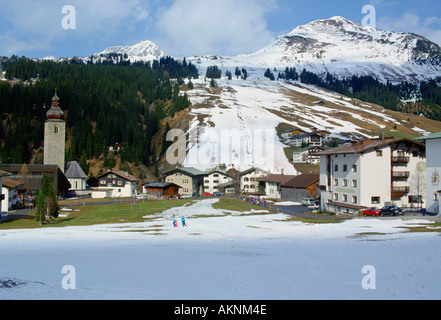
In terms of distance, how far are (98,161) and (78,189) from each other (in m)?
27.4

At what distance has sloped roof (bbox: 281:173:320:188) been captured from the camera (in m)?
69.8

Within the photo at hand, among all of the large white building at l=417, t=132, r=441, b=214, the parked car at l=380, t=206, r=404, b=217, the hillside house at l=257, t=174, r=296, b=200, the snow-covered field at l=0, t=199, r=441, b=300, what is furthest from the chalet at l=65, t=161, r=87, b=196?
the large white building at l=417, t=132, r=441, b=214

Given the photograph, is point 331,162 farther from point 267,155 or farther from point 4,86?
point 4,86

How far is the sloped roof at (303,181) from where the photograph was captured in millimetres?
69812

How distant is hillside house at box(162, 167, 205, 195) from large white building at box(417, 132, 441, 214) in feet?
191

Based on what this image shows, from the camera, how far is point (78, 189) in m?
90.4

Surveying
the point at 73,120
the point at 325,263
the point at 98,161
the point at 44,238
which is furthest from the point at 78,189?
the point at 325,263

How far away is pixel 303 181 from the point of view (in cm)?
7206

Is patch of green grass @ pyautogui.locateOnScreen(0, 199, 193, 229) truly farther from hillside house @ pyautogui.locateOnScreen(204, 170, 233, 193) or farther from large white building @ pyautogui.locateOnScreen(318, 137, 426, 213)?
hillside house @ pyautogui.locateOnScreen(204, 170, 233, 193)

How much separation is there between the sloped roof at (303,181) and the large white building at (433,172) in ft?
88.3

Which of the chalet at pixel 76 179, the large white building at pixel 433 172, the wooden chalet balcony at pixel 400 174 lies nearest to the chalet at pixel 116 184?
the chalet at pixel 76 179

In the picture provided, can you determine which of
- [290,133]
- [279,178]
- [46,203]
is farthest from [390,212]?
[290,133]

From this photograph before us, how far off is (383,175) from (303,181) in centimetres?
2225

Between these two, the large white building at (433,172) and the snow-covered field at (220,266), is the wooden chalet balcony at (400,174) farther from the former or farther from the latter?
the snow-covered field at (220,266)
